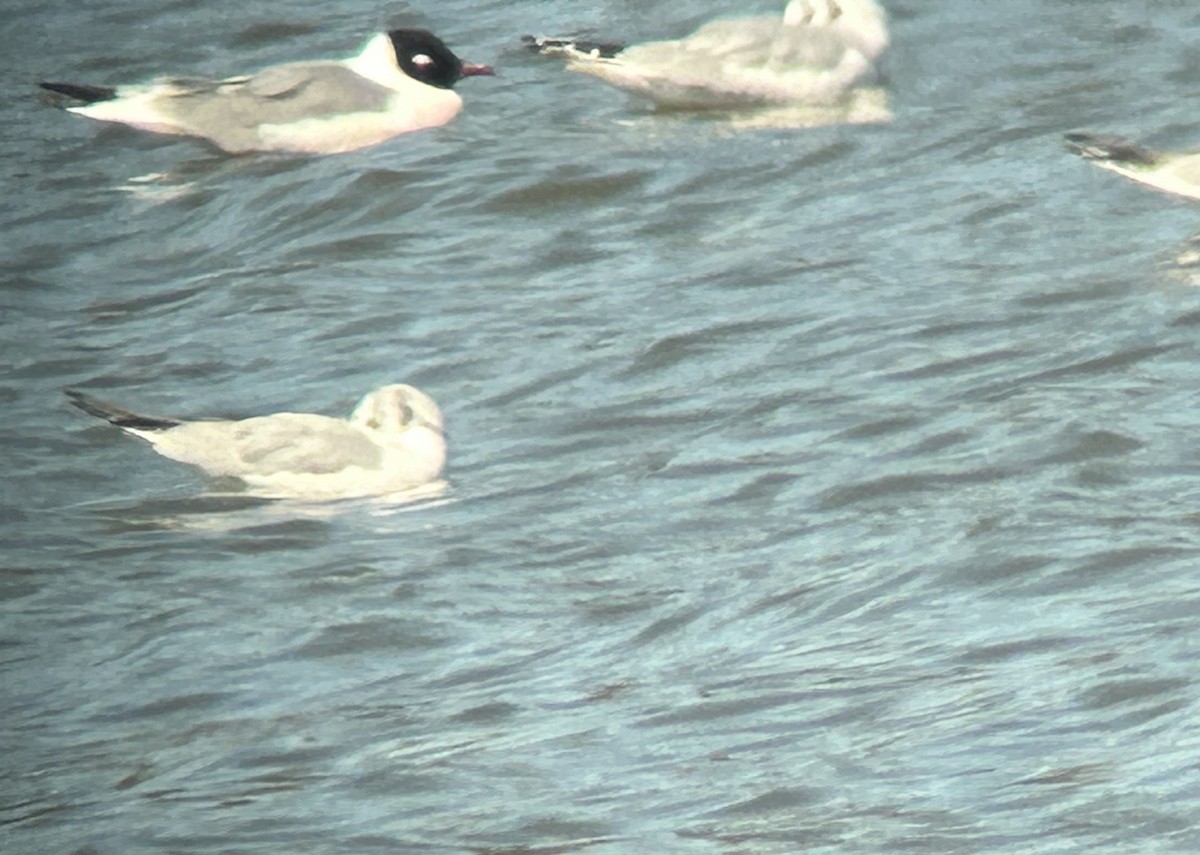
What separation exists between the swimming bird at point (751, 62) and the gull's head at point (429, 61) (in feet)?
1.86

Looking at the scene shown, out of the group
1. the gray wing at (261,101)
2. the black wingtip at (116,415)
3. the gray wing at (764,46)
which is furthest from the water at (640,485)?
the gray wing at (764,46)

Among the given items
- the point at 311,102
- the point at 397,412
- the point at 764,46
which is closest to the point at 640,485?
the point at 397,412

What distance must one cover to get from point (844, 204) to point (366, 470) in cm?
302

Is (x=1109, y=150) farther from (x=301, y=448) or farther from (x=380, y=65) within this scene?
(x=380, y=65)

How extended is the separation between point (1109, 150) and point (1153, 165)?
7.1 inches

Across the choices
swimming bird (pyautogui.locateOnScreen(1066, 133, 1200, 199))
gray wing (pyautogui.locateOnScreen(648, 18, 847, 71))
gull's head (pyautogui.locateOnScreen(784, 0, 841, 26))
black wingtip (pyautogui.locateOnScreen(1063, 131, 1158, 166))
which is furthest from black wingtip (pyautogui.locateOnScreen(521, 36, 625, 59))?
swimming bird (pyautogui.locateOnScreen(1066, 133, 1200, 199))

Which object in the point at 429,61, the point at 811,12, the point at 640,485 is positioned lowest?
the point at 640,485

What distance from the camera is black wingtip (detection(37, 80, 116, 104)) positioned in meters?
12.6

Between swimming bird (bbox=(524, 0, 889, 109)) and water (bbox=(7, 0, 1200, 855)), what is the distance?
22 cm

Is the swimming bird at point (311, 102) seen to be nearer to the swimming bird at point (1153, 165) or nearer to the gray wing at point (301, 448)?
the swimming bird at point (1153, 165)

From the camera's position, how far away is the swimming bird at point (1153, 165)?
9977mm

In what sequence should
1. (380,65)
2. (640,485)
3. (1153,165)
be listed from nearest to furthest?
1. (640,485)
2. (1153,165)
3. (380,65)

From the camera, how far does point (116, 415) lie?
880 cm

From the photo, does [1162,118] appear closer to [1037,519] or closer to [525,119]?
[525,119]
